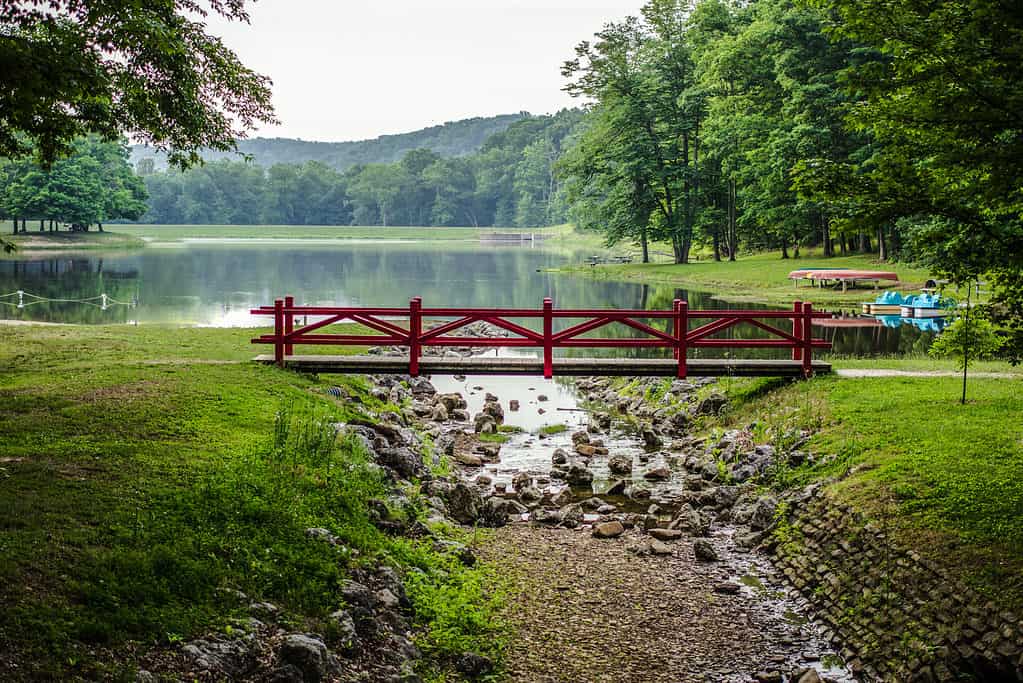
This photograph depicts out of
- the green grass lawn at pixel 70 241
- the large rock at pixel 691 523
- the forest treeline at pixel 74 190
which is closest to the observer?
the large rock at pixel 691 523

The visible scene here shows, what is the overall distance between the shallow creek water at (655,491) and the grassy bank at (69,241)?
7067 cm

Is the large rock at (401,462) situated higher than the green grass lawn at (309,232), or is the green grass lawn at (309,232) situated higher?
the green grass lawn at (309,232)

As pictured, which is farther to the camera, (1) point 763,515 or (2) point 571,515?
(2) point 571,515

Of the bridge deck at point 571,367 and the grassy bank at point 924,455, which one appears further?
the bridge deck at point 571,367

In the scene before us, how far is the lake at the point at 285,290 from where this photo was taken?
1399 inches

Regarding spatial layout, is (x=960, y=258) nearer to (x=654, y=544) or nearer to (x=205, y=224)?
(x=654, y=544)

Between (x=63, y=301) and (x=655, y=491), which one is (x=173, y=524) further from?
(x=63, y=301)

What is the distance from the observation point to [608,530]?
13906 mm

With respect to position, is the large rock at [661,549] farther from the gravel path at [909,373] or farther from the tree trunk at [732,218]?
the tree trunk at [732,218]

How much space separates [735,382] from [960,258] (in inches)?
389

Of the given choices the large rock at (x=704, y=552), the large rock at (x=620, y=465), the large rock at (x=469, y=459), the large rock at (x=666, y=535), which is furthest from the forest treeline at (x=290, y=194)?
the large rock at (x=704, y=552)

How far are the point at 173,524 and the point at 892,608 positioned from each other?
299 inches

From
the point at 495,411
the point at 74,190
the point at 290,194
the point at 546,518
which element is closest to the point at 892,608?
the point at 546,518

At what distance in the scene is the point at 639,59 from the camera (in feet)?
226
